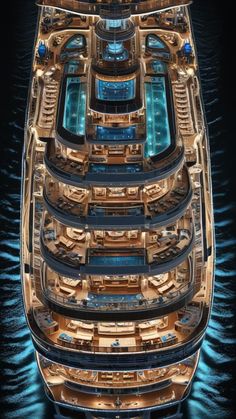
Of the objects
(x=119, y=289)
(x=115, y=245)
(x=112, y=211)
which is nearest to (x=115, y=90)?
(x=112, y=211)

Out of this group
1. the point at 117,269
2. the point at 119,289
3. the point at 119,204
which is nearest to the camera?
the point at 117,269

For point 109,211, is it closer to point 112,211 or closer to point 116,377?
point 112,211

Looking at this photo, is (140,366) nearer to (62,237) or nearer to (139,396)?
(139,396)

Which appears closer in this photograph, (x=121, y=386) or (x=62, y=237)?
(x=121, y=386)

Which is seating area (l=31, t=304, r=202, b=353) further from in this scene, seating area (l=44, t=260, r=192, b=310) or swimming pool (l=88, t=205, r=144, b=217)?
swimming pool (l=88, t=205, r=144, b=217)

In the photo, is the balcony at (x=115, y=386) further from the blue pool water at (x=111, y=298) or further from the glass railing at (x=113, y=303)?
the blue pool water at (x=111, y=298)

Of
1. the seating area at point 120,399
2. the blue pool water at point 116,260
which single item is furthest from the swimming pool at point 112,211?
the seating area at point 120,399

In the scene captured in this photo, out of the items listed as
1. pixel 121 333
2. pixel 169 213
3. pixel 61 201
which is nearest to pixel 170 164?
pixel 169 213
